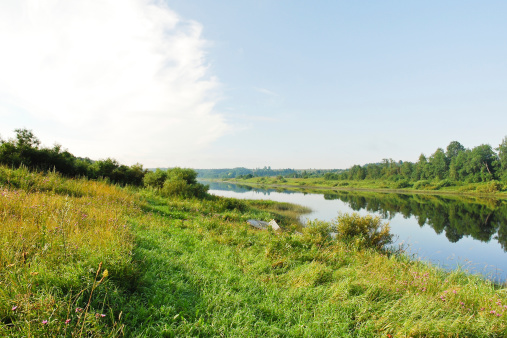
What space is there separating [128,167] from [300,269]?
21.5 meters

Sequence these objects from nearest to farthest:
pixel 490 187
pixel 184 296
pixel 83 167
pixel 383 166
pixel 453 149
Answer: pixel 184 296 → pixel 83 167 → pixel 490 187 → pixel 453 149 → pixel 383 166

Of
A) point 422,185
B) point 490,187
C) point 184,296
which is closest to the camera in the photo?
point 184,296

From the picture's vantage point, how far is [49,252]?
3.25 m

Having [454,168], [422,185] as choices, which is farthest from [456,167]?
[422,185]

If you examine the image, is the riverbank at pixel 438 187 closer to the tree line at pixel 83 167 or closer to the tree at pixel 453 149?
the tree at pixel 453 149

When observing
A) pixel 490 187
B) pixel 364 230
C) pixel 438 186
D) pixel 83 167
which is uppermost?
pixel 83 167

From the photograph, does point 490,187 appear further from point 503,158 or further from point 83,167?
point 83,167

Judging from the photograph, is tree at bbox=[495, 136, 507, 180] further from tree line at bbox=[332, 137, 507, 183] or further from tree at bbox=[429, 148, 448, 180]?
tree at bbox=[429, 148, 448, 180]

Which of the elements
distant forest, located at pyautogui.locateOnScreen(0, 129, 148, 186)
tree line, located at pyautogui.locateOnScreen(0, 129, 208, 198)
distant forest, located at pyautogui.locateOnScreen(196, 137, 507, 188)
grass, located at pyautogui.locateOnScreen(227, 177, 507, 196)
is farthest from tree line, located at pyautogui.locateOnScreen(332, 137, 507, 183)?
distant forest, located at pyautogui.locateOnScreen(0, 129, 148, 186)

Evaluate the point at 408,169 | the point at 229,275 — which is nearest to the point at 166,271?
the point at 229,275

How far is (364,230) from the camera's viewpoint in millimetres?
10953

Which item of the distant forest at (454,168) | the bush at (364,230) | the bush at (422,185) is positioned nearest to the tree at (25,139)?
the bush at (364,230)

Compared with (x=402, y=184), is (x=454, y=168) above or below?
above

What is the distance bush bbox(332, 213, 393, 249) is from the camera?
10680mm
